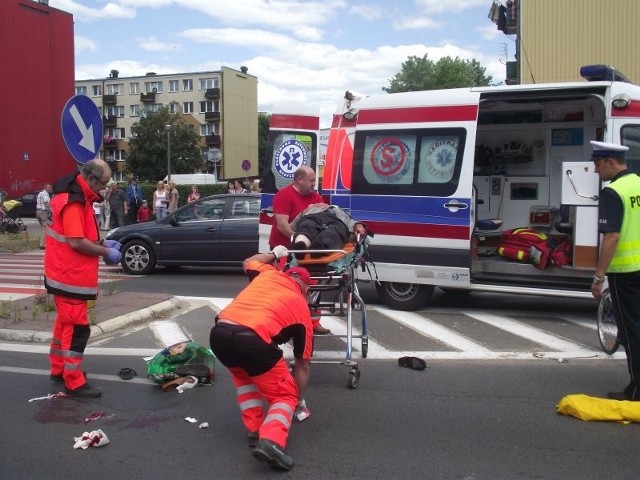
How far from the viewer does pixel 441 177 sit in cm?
850

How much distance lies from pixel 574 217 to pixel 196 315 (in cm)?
494

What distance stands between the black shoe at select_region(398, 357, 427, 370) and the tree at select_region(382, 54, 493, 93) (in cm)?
5213

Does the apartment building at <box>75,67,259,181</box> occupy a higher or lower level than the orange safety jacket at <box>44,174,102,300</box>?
higher

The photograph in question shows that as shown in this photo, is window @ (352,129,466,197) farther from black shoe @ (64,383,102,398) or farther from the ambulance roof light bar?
black shoe @ (64,383,102,398)

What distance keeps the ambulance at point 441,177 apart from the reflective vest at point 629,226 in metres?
2.63

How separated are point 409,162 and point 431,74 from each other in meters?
53.1

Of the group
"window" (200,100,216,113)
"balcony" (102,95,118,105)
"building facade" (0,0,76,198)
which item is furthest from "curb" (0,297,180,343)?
"balcony" (102,95,118,105)

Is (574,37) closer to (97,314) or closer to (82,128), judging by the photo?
(82,128)

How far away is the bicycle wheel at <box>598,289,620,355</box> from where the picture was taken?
266 inches

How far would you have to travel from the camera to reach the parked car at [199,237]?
1234cm

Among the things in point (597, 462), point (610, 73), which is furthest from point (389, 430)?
point (610, 73)

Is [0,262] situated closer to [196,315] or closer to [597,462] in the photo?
[196,315]

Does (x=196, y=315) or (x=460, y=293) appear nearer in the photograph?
(x=196, y=315)

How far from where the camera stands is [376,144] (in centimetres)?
894
